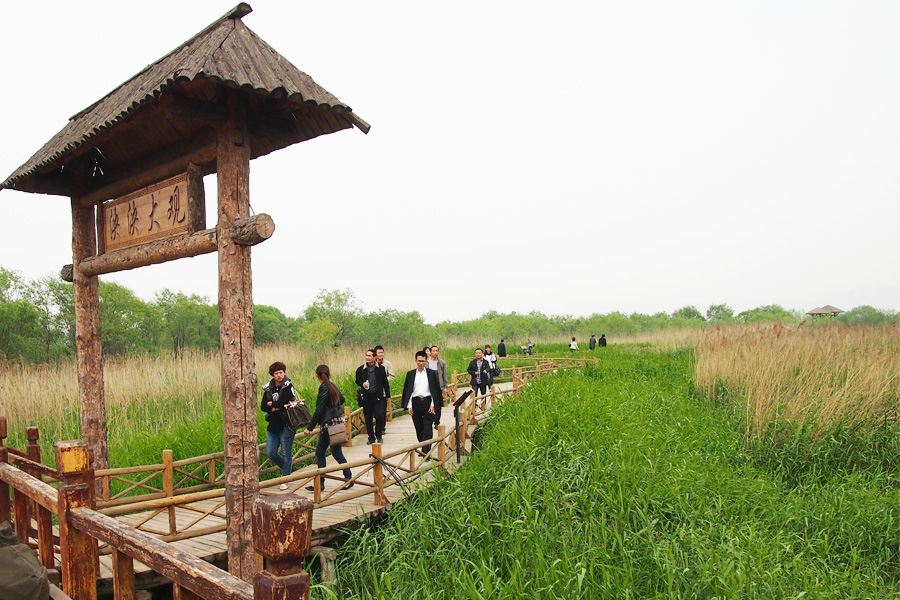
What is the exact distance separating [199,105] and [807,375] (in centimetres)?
1001

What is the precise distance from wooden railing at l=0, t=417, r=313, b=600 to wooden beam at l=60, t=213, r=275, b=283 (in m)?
1.65

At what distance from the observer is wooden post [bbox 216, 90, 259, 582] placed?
4.10 meters

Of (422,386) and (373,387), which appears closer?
(422,386)

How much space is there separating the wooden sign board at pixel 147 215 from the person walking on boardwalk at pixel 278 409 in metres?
1.91

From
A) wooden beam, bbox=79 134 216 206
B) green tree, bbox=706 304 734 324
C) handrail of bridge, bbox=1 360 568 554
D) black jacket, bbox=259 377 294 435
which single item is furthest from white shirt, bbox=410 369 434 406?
green tree, bbox=706 304 734 324

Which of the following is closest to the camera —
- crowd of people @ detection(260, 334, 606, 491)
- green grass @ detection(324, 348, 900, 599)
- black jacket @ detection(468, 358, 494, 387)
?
green grass @ detection(324, 348, 900, 599)

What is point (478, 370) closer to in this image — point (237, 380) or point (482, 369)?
point (482, 369)

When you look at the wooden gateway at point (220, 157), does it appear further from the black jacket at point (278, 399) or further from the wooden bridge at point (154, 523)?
the black jacket at point (278, 399)

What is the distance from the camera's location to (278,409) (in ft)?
20.6

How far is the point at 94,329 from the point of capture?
600 cm

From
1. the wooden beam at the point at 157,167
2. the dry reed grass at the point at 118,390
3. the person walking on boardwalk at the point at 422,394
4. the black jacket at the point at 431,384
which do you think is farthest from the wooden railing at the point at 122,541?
the dry reed grass at the point at 118,390

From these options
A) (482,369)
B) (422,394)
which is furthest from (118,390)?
(482,369)

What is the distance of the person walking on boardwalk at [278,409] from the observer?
6.24 metres

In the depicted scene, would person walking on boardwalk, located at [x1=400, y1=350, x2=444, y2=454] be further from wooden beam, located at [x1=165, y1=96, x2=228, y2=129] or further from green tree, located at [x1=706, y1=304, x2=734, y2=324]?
green tree, located at [x1=706, y1=304, x2=734, y2=324]
